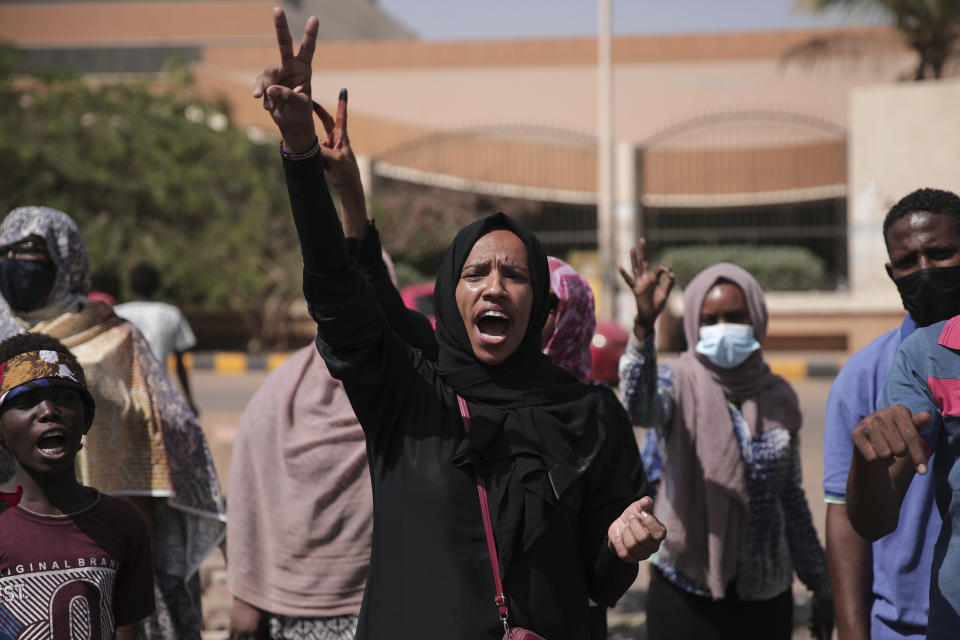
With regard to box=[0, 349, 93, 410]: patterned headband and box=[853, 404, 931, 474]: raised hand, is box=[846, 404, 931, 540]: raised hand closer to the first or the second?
box=[853, 404, 931, 474]: raised hand

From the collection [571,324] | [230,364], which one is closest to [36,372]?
[571,324]

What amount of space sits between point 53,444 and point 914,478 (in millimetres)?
2094

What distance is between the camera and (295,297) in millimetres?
17984

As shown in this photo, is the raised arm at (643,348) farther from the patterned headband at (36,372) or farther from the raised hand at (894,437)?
A: the patterned headband at (36,372)

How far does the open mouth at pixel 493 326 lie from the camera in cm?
222

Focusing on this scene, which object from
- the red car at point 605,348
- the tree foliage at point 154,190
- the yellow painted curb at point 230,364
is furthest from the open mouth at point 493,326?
the tree foliage at point 154,190

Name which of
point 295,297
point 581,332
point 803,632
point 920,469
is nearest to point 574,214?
point 295,297

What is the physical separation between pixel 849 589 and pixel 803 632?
8.12ft

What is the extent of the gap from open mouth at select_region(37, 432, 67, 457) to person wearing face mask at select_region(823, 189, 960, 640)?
1918 millimetres

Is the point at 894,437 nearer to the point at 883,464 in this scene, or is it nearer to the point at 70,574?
the point at 883,464

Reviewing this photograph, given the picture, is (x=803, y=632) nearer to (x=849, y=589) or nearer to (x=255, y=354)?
(x=849, y=589)

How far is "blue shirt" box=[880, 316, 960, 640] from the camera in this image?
214 centimetres

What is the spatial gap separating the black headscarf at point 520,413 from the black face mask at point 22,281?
5.25 feet

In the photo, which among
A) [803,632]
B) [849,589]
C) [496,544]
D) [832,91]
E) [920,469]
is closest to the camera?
[920,469]
